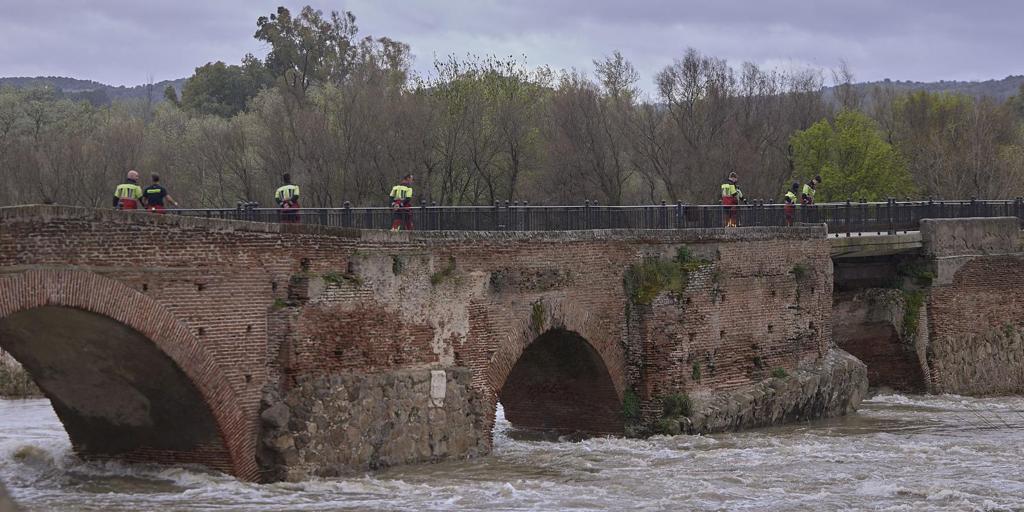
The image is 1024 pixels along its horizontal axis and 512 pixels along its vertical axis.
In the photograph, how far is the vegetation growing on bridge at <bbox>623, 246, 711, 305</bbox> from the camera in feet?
83.1

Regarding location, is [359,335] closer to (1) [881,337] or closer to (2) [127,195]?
(2) [127,195]

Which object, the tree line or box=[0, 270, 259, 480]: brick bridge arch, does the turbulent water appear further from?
the tree line

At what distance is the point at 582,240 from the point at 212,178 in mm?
22339

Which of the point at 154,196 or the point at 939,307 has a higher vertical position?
the point at 154,196

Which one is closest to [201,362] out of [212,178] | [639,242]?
[639,242]

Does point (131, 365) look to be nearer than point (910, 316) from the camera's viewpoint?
Yes

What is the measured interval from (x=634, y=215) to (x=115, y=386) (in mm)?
11090

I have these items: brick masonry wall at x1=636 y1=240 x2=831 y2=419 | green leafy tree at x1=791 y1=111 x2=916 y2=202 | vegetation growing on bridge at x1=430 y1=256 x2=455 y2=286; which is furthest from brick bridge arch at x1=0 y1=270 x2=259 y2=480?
green leafy tree at x1=791 y1=111 x2=916 y2=202

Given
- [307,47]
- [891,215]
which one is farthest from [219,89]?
[891,215]

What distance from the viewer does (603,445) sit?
80.0 ft

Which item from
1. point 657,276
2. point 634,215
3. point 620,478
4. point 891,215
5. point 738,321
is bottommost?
point 620,478

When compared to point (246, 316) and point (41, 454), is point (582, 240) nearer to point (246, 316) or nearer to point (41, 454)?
point (246, 316)

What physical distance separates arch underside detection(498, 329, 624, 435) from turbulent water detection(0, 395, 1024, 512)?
2.22 feet

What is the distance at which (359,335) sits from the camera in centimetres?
2008
